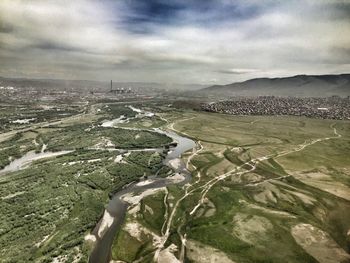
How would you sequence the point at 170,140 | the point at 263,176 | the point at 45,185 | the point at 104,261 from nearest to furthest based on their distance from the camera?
the point at 104,261 < the point at 45,185 < the point at 263,176 < the point at 170,140

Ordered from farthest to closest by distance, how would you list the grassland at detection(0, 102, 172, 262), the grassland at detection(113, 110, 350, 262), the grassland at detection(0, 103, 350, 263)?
the grassland at detection(0, 102, 172, 262) < the grassland at detection(0, 103, 350, 263) < the grassland at detection(113, 110, 350, 262)

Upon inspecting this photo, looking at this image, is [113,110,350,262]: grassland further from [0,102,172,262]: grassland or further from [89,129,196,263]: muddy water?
[0,102,172,262]: grassland

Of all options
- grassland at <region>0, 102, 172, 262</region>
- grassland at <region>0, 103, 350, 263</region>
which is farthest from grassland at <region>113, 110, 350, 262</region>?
grassland at <region>0, 102, 172, 262</region>

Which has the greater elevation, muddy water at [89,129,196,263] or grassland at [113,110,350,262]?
grassland at [113,110,350,262]

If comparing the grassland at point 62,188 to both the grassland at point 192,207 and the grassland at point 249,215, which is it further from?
the grassland at point 249,215

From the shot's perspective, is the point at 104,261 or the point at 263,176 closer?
the point at 104,261

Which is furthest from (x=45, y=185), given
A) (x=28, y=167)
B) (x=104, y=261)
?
(x=104, y=261)

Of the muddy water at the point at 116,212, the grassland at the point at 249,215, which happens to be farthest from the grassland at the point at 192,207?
the muddy water at the point at 116,212

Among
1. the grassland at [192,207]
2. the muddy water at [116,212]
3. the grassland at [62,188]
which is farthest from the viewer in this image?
the grassland at [62,188]

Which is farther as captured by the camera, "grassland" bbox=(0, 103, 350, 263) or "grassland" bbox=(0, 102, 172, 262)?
"grassland" bbox=(0, 102, 172, 262)

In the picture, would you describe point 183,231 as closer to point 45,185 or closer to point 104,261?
point 104,261

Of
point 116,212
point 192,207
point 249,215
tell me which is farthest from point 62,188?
point 249,215
